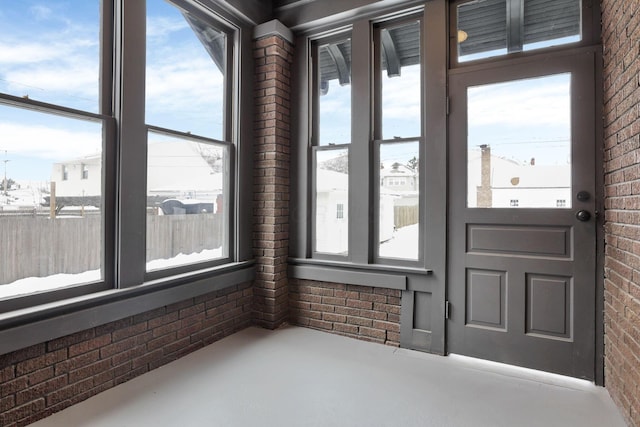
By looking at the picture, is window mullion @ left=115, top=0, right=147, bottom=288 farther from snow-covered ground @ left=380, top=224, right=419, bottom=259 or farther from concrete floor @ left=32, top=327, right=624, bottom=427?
snow-covered ground @ left=380, top=224, right=419, bottom=259

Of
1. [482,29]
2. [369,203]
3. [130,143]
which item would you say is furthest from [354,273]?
[482,29]

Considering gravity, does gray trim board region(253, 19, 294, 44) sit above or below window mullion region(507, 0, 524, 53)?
above

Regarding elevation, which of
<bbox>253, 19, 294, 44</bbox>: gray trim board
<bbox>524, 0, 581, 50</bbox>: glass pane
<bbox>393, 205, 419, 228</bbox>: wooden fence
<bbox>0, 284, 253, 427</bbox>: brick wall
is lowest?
<bbox>0, 284, 253, 427</bbox>: brick wall

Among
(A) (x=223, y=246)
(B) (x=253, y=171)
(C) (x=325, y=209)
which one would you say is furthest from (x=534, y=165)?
(A) (x=223, y=246)

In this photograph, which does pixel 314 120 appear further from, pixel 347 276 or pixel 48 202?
pixel 48 202

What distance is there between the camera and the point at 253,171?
139 inches

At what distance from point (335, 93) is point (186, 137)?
1485mm

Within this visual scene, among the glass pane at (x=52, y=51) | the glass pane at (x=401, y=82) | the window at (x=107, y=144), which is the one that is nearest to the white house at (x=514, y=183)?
the glass pane at (x=401, y=82)

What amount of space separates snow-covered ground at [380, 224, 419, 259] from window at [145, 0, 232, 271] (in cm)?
148

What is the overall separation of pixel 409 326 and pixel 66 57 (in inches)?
123

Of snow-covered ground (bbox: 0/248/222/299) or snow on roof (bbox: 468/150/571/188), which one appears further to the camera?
snow on roof (bbox: 468/150/571/188)

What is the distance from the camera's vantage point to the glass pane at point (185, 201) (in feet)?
8.82

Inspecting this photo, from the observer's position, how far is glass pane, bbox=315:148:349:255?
11.2ft

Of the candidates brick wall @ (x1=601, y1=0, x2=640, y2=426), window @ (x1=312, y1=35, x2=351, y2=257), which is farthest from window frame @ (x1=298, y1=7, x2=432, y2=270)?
brick wall @ (x1=601, y1=0, x2=640, y2=426)
